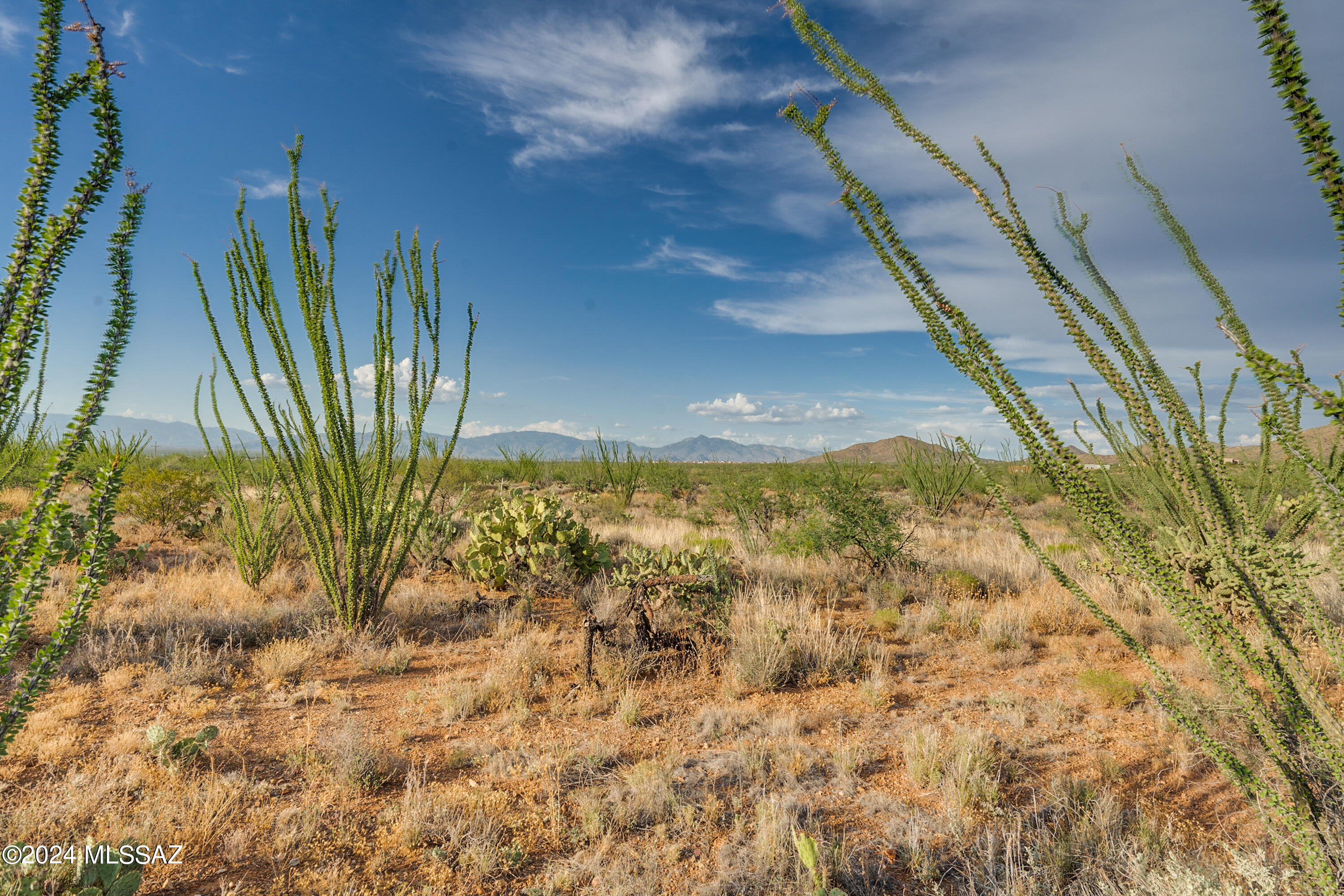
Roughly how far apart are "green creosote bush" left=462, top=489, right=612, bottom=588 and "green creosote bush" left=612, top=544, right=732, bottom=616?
103cm

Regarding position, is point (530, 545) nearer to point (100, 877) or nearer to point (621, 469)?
point (100, 877)

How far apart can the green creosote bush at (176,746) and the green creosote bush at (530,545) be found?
11.3ft

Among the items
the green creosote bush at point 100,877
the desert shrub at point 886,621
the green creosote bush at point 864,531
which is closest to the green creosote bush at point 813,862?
the green creosote bush at point 100,877

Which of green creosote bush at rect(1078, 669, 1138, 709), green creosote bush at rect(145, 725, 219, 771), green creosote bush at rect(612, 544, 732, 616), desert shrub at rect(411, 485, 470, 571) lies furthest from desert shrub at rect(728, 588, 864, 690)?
desert shrub at rect(411, 485, 470, 571)

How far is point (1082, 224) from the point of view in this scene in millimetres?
2906

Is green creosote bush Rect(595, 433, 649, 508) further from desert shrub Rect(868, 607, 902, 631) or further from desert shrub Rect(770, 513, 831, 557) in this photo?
desert shrub Rect(868, 607, 902, 631)

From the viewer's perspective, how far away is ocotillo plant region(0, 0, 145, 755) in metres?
1.66

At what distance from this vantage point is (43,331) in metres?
1.77

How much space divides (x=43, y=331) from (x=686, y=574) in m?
4.57

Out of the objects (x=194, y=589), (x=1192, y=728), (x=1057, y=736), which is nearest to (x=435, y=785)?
(x=1192, y=728)

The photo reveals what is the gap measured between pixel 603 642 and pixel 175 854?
278 centimetres

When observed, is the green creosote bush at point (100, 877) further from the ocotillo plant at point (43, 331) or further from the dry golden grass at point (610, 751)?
the ocotillo plant at point (43, 331)

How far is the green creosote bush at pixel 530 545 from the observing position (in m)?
6.66

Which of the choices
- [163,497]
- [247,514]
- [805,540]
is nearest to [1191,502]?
[805,540]
